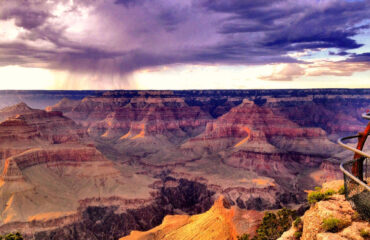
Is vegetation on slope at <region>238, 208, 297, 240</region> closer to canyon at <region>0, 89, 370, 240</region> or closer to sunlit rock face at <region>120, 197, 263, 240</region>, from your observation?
sunlit rock face at <region>120, 197, 263, 240</region>

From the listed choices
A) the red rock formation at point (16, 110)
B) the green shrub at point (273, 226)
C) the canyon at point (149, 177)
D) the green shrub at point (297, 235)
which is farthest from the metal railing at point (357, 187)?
the red rock formation at point (16, 110)

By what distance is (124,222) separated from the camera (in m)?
74.0

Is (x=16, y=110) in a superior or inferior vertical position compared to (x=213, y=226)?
superior

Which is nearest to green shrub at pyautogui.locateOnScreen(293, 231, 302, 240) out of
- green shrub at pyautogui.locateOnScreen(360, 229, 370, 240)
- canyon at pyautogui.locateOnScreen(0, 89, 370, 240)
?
green shrub at pyautogui.locateOnScreen(360, 229, 370, 240)

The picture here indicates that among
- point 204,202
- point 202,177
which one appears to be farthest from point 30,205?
point 202,177

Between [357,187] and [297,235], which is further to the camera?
[297,235]

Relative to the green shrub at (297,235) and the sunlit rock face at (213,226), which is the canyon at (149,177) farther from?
the green shrub at (297,235)

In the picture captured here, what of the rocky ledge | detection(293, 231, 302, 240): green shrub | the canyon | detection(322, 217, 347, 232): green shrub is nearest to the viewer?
the rocky ledge

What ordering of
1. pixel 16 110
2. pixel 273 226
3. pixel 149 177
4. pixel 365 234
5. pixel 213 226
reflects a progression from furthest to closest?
pixel 16 110 < pixel 149 177 < pixel 213 226 < pixel 273 226 < pixel 365 234

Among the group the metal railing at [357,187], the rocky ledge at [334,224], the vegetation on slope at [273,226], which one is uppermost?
the metal railing at [357,187]

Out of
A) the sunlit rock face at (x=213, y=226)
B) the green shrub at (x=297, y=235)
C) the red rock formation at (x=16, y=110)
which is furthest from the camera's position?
the red rock formation at (x=16, y=110)

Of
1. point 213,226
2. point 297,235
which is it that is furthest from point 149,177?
point 297,235

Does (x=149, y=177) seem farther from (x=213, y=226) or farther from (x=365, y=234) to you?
(x=365, y=234)

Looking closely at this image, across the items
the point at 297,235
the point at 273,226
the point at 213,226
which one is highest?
the point at 297,235
